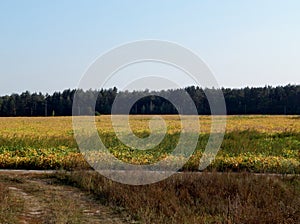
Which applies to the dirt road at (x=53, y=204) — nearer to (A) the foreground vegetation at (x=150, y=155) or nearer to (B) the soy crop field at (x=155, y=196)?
(B) the soy crop field at (x=155, y=196)

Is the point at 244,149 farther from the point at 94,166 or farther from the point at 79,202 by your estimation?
the point at 79,202

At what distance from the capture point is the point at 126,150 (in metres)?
20.0

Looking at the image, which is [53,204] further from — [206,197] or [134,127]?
[134,127]

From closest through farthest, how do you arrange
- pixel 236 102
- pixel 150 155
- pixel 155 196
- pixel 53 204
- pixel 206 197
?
1. pixel 53 204
2. pixel 155 196
3. pixel 206 197
4. pixel 150 155
5. pixel 236 102

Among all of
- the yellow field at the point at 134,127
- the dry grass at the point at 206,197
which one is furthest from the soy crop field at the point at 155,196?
the yellow field at the point at 134,127

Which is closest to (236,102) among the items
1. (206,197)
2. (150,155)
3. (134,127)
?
(134,127)

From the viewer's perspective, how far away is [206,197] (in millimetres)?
9672

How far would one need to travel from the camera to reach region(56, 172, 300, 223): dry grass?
25.7ft

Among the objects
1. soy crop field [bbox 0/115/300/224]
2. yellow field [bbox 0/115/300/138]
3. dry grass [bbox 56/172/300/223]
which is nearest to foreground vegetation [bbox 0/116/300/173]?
soy crop field [bbox 0/115/300/224]

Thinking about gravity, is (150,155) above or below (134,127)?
below

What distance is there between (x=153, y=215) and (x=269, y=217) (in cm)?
214

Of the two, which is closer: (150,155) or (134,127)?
(150,155)

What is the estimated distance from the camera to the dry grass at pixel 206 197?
308 inches

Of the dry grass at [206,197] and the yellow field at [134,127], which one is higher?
the yellow field at [134,127]
